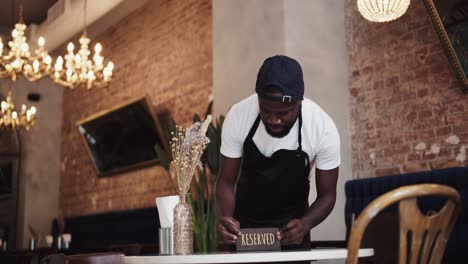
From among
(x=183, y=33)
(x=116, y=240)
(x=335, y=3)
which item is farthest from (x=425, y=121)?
(x=116, y=240)

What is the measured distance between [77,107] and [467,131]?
6668mm

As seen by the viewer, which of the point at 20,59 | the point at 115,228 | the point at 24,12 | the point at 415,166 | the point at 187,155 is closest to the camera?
the point at 187,155

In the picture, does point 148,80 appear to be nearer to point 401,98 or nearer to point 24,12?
point 24,12

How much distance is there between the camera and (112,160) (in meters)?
7.98

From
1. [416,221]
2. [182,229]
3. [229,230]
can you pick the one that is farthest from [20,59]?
[416,221]

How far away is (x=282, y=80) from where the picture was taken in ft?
6.46

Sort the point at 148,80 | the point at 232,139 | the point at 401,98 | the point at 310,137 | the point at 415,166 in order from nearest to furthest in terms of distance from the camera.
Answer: the point at 310,137 → the point at 232,139 → the point at 415,166 → the point at 401,98 → the point at 148,80

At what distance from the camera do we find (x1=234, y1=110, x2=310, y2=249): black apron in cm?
236

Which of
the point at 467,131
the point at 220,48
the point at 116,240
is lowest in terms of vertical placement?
the point at 116,240

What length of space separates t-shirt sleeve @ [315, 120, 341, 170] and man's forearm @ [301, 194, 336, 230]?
0.12 metres

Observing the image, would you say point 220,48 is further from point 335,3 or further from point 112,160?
point 112,160

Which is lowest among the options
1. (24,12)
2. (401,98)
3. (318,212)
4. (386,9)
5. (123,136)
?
(318,212)

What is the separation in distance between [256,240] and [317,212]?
16.5 inches

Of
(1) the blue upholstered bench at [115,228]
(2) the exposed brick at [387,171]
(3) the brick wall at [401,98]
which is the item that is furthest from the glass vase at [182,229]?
(1) the blue upholstered bench at [115,228]
